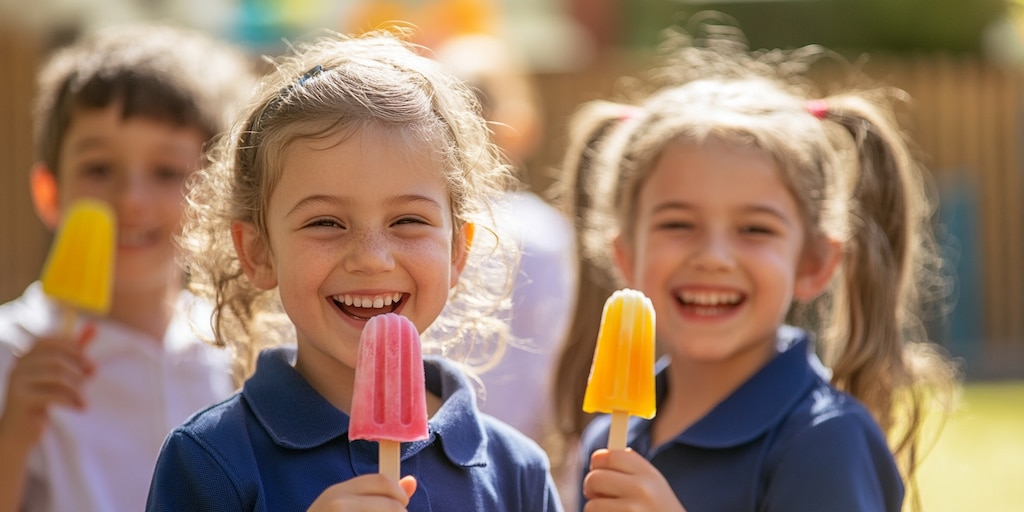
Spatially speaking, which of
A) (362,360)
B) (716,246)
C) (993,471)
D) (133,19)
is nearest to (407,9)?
(133,19)

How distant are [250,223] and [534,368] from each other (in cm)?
224

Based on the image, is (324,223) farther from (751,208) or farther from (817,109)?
(817,109)

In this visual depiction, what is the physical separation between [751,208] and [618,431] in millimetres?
778

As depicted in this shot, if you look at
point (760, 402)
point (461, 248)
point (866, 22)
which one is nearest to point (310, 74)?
point (461, 248)

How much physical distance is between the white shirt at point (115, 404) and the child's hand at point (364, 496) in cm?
133

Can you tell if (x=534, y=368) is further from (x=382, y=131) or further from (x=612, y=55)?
(x=612, y=55)

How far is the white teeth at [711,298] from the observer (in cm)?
291

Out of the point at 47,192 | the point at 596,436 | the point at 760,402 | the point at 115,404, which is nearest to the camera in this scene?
the point at 760,402

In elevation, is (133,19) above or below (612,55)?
below

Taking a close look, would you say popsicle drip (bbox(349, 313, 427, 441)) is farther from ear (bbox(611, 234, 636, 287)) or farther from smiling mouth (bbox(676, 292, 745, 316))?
ear (bbox(611, 234, 636, 287))

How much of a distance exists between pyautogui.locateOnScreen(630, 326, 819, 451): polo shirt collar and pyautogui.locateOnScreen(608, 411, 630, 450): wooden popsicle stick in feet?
1.54

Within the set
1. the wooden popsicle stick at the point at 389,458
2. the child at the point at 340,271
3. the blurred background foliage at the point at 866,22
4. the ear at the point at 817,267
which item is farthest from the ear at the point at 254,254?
the blurred background foliage at the point at 866,22

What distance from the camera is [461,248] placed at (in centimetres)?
247

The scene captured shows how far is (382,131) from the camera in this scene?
2248mm
